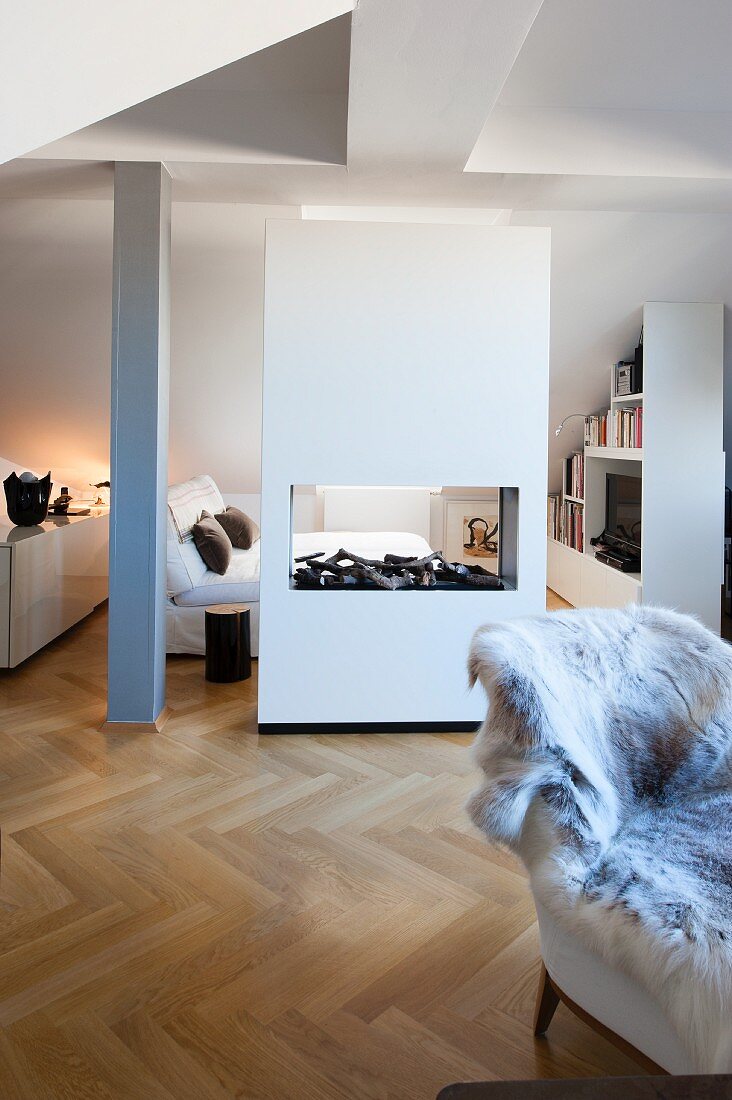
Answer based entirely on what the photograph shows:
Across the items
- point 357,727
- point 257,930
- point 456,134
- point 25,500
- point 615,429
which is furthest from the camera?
point 615,429

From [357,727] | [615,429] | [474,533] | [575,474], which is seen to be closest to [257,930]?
[357,727]

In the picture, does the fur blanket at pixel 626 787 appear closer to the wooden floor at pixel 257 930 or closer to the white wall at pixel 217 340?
the wooden floor at pixel 257 930

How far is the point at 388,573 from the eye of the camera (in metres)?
3.75

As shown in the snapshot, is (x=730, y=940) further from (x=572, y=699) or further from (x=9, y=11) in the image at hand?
(x=9, y=11)

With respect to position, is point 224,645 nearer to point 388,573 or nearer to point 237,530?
point 388,573

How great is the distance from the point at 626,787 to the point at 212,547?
11.4 feet

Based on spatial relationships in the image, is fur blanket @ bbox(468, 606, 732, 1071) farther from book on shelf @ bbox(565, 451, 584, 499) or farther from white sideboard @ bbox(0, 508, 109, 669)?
book on shelf @ bbox(565, 451, 584, 499)

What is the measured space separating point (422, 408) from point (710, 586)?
263 centimetres

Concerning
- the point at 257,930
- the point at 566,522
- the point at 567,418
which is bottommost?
the point at 257,930

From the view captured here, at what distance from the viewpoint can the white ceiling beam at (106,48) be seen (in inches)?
55.8

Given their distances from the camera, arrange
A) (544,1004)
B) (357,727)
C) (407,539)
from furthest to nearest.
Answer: (407,539)
(357,727)
(544,1004)

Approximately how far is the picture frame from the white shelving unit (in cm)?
158

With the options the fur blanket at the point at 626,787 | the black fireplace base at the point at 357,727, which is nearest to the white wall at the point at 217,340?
the black fireplace base at the point at 357,727

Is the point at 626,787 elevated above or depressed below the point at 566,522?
below
